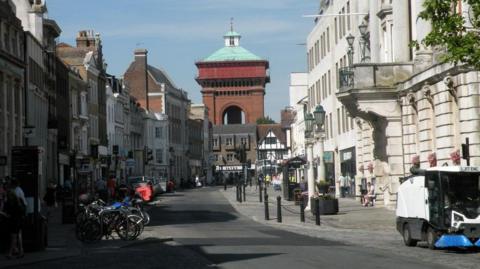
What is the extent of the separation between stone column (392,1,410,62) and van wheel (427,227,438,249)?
896 inches

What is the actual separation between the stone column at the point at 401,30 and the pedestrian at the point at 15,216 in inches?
1079

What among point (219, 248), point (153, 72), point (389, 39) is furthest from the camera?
point (153, 72)

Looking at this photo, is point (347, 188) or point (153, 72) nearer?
point (347, 188)

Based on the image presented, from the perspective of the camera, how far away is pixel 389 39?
165ft

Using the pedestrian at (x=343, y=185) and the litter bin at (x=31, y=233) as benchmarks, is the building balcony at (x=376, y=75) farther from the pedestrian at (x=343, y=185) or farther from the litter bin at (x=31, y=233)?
the litter bin at (x=31, y=233)

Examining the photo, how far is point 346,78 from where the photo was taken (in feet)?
154

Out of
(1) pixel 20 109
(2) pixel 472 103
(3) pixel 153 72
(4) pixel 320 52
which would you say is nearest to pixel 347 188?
(4) pixel 320 52

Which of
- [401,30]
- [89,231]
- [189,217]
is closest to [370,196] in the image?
[401,30]

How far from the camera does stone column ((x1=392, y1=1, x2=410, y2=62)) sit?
155 ft

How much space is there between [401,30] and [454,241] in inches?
958

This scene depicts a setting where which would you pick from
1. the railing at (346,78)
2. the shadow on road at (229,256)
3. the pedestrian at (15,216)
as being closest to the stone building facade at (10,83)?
the railing at (346,78)

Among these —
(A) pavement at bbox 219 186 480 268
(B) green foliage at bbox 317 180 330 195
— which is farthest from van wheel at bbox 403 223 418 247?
(B) green foliage at bbox 317 180 330 195

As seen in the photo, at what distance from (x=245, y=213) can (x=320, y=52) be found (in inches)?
1262

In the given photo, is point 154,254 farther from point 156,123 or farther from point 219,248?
point 156,123
